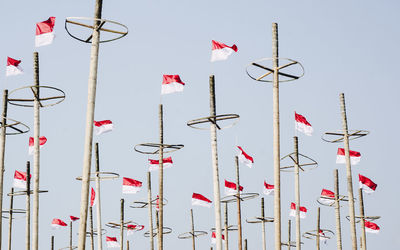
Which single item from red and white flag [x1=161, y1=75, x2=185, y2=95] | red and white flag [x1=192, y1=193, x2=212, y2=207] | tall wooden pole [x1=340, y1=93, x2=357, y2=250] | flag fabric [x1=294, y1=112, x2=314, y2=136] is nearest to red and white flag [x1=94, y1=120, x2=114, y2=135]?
red and white flag [x1=161, y1=75, x2=185, y2=95]

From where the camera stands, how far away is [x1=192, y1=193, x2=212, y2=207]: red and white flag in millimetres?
28484

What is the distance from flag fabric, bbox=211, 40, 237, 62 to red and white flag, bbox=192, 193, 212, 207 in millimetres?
8724

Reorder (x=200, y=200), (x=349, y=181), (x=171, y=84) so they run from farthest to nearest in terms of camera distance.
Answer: (x=200, y=200) → (x=349, y=181) → (x=171, y=84)

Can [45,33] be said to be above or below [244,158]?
above

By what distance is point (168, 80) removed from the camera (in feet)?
79.6

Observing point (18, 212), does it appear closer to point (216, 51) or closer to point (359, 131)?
point (216, 51)

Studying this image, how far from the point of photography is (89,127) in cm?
1401

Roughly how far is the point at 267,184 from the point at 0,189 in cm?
2059

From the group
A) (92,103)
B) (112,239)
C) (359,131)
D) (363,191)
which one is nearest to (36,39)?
(92,103)

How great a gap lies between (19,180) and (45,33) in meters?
13.5

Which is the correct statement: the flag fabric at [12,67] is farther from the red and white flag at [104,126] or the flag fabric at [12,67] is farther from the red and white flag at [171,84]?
the red and white flag at [171,84]

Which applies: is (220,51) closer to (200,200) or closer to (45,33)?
(45,33)

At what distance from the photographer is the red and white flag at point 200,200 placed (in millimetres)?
28484

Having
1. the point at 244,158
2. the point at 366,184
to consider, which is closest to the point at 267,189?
the point at 366,184
